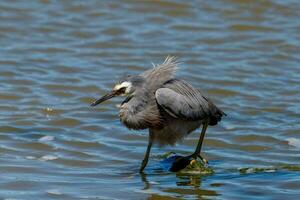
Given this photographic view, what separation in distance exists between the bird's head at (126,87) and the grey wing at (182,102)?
0.80 ft

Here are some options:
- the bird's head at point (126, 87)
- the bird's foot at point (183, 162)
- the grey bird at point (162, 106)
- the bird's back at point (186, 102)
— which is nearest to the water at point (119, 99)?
the bird's foot at point (183, 162)

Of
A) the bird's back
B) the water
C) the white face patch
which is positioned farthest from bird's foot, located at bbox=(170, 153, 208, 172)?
the white face patch

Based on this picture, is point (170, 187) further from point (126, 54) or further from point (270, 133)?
point (126, 54)

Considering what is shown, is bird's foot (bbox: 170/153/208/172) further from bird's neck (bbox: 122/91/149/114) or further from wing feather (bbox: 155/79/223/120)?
bird's neck (bbox: 122/91/149/114)

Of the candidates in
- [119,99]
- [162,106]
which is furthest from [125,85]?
[119,99]

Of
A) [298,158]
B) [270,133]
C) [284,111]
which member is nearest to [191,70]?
[284,111]

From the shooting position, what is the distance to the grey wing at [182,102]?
342 inches

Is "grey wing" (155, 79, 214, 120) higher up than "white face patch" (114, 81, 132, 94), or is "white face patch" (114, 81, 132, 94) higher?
"white face patch" (114, 81, 132, 94)

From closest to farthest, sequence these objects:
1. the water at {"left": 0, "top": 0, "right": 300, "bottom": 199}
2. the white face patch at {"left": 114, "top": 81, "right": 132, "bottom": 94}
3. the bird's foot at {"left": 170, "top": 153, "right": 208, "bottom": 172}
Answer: the water at {"left": 0, "top": 0, "right": 300, "bottom": 199} < the white face patch at {"left": 114, "top": 81, "right": 132, "bottom": 94} < the bird's foot at {"left": 170, "top": 153, "right": 208, "bottom": 172}

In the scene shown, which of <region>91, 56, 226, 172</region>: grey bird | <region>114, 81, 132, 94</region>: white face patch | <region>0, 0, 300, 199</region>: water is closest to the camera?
<region>0, 0, 300, 199</region>: water

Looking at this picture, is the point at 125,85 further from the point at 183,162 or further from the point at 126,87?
the point at 183,162

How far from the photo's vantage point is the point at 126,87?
856cm

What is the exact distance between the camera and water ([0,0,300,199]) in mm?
8359

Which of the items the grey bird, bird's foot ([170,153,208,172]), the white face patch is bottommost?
bird's foot ([170,153,208,172])
